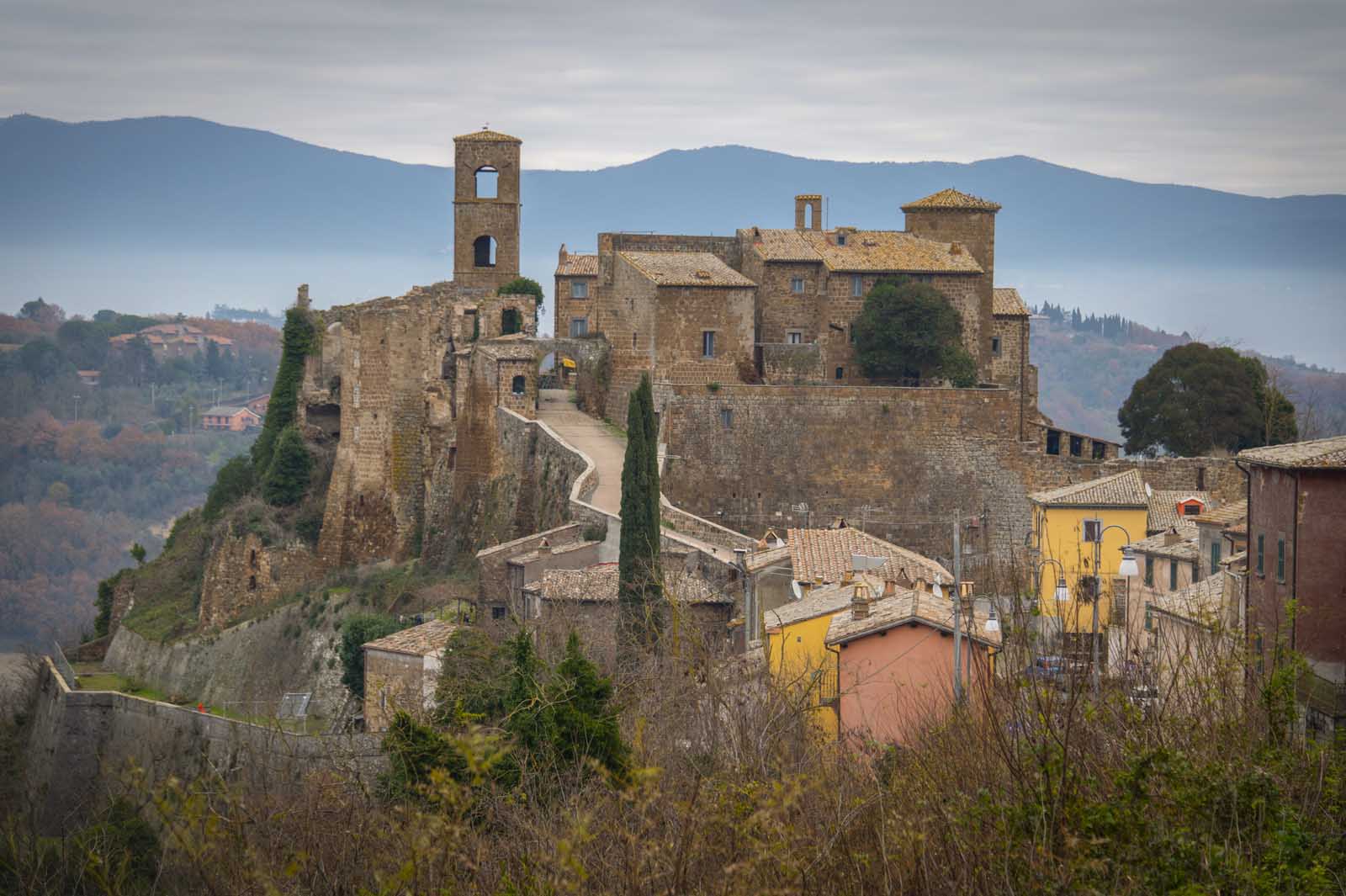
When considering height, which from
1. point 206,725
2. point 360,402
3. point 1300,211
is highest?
point 1300,211

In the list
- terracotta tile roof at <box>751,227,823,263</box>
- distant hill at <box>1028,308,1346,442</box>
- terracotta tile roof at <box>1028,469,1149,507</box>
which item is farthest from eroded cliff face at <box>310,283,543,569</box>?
distant hill at <box>1028,308,1346,442</box>

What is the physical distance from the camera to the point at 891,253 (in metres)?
50.5

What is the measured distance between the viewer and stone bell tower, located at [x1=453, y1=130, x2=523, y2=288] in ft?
189

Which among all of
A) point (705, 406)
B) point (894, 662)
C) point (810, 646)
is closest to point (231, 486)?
point (705, 406)

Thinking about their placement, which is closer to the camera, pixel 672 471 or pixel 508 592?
pixel 508 592

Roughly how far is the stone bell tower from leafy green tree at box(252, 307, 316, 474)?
16.1 ft

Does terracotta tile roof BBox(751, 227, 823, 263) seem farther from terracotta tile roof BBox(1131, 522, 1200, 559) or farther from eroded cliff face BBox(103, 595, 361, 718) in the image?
terracotta tile roof BBox(1131, 522, 1200, 559)

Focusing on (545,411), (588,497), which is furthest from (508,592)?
(545,411)

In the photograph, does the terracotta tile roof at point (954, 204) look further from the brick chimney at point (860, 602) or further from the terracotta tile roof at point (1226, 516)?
the brick chimney at point (860, 602)

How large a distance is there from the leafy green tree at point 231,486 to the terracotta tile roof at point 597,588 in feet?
69.6

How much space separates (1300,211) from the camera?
18112cm

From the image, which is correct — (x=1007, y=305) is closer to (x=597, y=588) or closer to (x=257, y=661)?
(x=597, y=588)

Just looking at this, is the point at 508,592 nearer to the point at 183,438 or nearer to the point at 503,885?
the point at 503,885

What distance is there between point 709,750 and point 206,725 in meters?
18.8
